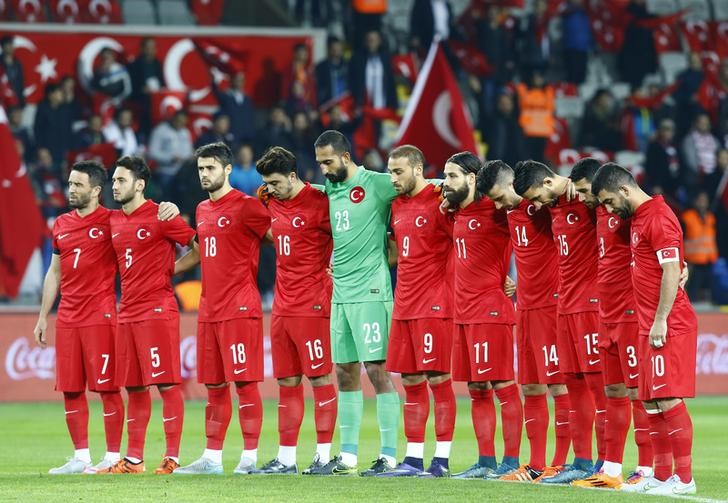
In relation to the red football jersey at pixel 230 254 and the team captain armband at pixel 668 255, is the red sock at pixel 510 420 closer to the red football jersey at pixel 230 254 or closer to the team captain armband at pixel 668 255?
the team captain armband at pixel 668 255

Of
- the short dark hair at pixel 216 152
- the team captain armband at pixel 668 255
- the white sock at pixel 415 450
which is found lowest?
the white sock at pixel 415 450

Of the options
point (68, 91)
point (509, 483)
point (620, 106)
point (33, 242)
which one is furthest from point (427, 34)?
point (509, 483)

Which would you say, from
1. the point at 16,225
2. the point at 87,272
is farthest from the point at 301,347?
the point at 16,225

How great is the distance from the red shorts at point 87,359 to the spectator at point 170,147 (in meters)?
10.2

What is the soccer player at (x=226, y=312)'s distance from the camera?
11.8m

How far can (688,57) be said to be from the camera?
28.1m

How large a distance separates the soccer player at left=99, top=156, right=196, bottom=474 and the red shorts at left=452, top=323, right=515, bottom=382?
2.19 m

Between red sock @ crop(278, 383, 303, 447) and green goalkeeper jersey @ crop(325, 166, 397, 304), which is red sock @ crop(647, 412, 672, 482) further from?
red sock @ crop(278, 383, 303, 447)

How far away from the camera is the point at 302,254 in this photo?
11.8 m

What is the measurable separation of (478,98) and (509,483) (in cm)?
1527

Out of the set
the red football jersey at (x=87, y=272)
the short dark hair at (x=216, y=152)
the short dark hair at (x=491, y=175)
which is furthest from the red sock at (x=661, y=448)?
the red football jersey at (x=87, y=272)

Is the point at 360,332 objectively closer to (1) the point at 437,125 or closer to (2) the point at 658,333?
(2) the point at 658,333

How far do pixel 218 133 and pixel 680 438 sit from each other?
1317cm

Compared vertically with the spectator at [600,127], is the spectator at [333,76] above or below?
above
